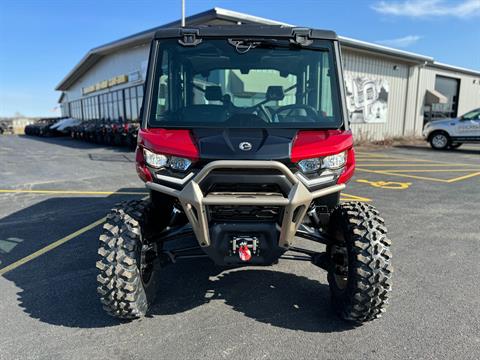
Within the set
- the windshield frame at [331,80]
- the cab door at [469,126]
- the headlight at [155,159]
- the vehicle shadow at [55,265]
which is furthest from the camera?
the cab door at [469,126]

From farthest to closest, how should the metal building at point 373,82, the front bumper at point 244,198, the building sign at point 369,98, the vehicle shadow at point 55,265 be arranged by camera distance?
the building sign at point 369,98
the metal building at point 373,82
the vehicle shadow at point 55,265
the front bumper at point 244,198

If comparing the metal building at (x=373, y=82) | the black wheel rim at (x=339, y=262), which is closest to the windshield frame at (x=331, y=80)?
A: the black wheel rim at (x=339, y=262)

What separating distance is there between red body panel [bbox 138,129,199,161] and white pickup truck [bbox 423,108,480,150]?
687 inches

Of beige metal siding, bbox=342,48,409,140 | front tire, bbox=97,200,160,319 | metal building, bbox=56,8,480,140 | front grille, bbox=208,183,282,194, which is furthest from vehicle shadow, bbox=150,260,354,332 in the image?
beige metal siding, bbox=342,48,409,140

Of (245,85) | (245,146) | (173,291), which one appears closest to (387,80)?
(245,85)

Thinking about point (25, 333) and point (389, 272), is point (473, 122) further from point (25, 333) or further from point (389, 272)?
point (25, 333)

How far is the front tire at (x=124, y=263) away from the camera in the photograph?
2.96 meters

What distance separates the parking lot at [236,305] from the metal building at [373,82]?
10.7 m

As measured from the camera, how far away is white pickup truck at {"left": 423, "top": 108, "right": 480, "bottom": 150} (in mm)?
16516

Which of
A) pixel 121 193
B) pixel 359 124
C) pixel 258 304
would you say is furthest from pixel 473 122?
pixel 258 304

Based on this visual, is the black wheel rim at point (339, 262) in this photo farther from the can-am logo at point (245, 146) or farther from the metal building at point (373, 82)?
the metal building at point (373, 82)

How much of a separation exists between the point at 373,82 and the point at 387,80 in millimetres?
1522

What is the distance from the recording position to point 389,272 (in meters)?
2.93

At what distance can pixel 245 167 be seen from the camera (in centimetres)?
272
